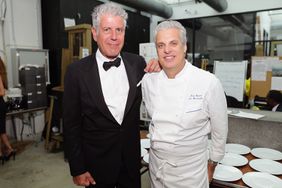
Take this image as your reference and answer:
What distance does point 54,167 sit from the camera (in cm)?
343

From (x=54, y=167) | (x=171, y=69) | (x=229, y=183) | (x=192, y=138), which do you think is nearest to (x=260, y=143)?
(x=229, y=183)

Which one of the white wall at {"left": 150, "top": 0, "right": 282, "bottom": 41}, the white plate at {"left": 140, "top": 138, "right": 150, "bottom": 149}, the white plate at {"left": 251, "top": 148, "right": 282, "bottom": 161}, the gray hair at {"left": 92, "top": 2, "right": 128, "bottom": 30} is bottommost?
the white plate at {"left": 251, "top": 148, "right": 282, "bottom": 161}

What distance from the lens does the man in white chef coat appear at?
1238mm

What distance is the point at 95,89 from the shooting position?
1.28 meters

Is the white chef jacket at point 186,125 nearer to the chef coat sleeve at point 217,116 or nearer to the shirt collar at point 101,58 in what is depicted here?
the chef coat sleeve at point 217,116

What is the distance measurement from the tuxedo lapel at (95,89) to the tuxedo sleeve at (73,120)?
0.19 ft

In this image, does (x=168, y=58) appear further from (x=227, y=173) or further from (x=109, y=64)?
(x=227, y=173)

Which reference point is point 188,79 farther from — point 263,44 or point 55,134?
point 263,44

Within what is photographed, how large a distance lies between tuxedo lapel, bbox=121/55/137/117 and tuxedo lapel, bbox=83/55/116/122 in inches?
4.5

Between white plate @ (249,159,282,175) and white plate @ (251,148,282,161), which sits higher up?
white plate @ (251,148,282,161)

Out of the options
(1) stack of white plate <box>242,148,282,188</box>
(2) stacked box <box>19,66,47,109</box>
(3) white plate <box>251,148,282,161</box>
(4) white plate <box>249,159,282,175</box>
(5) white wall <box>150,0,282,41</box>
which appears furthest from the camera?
(5) white wall <box>150,0,282,41</box>

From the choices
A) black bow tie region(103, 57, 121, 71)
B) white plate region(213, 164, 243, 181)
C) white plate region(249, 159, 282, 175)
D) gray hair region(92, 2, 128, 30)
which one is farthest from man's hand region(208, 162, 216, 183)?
gray hair region(92, 2, 128, 30)

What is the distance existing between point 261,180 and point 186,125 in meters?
A: 0.55

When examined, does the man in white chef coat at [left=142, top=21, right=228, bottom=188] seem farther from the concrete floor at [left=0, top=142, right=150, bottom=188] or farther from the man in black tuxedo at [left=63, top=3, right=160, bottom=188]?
the concrete floor at [left=0, top=142, right=150, bottom=188]
